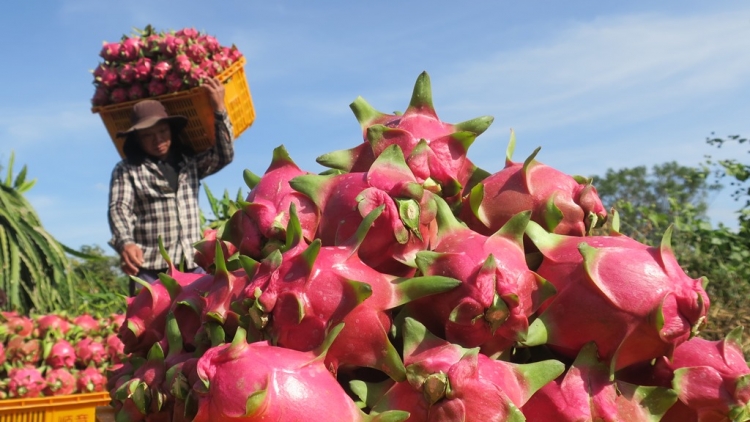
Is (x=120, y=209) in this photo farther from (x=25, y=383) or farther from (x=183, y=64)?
(x=25, y=383)

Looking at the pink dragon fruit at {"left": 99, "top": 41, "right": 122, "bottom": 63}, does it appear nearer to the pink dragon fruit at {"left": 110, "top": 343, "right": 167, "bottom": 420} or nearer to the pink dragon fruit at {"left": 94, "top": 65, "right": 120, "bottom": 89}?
the pink dragon fruit at {"left": 94, "top": 65, "right": 120, "bottom": 89}

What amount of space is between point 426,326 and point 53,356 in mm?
2837

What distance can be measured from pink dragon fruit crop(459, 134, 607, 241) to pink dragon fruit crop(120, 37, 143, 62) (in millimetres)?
4974

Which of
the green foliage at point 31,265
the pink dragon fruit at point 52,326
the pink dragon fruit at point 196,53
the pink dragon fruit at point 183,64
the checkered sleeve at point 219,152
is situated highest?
the pink dragon fruit at point 196,53

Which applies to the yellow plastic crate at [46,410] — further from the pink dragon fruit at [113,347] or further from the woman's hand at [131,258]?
the woman's hand at [131,258]

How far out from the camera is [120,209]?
16.0 ft

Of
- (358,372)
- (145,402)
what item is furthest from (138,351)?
(358,372)

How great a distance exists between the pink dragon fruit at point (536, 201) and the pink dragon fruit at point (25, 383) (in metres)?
2.62

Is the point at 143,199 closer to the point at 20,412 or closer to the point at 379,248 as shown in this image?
the point at 20,412

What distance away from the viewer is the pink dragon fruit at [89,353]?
11.1ft

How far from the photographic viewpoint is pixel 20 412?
2.41 m

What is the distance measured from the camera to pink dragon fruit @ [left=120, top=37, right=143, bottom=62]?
18.4ft

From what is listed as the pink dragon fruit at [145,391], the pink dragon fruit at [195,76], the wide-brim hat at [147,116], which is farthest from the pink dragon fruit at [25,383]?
the pink dragon fruit at [195,76]

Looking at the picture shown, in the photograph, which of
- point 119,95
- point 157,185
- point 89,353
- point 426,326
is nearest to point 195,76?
point 119,95
